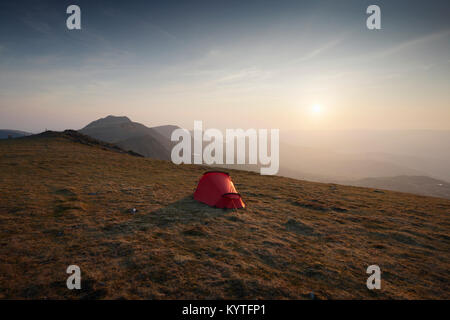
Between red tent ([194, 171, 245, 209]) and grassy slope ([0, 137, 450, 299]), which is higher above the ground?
red tent ([194, 171, 245, 209])

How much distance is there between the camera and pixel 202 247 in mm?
8625

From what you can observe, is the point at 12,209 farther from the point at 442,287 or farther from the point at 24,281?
the point at 442,287

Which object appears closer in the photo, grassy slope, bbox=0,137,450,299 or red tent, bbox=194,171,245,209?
grassy slope, bbox=0,137,450,299

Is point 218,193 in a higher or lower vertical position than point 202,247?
higher

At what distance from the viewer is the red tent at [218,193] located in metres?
13.7

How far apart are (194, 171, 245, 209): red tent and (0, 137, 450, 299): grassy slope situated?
75 centimetres

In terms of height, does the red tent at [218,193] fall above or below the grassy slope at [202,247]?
above

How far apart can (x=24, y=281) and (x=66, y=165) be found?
24.1 meters

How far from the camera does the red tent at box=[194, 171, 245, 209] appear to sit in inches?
541

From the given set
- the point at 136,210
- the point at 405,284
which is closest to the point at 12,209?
the point at 136,210

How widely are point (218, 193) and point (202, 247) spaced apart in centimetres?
562

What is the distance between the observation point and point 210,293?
19.6 ft

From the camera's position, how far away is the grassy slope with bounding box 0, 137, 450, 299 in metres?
6.28

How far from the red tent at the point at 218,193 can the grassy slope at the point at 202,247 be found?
0.75 meters
